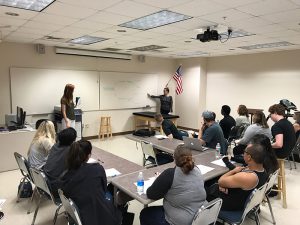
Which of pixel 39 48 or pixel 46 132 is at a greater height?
pixel 39 48

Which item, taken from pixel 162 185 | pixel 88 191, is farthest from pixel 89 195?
pixel 162 185

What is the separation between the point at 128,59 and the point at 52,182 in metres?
5.89

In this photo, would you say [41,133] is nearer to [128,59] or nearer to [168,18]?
[168,18]

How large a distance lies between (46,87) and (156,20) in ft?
13.1

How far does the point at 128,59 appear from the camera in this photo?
7.92 meters

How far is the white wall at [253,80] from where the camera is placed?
22.0 feet

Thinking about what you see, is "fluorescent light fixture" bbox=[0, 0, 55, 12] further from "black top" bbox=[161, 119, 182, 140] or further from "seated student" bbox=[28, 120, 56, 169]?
"black top" bbox=[161, 119, 182, 140]

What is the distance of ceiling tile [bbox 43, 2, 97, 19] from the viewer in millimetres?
3071

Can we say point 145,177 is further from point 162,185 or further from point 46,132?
point 46,132

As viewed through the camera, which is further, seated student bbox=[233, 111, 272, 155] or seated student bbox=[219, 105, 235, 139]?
seated student bbox=[219, 105, 235, 139]

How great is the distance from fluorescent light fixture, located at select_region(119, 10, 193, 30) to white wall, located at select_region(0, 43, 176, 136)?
3276 millimetres

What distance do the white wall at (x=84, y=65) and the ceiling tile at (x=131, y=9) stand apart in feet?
12.6

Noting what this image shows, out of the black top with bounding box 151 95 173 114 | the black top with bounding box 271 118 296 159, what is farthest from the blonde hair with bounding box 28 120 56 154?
the black top with bounding box 151 95 173 114

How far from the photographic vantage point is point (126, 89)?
316 inches
